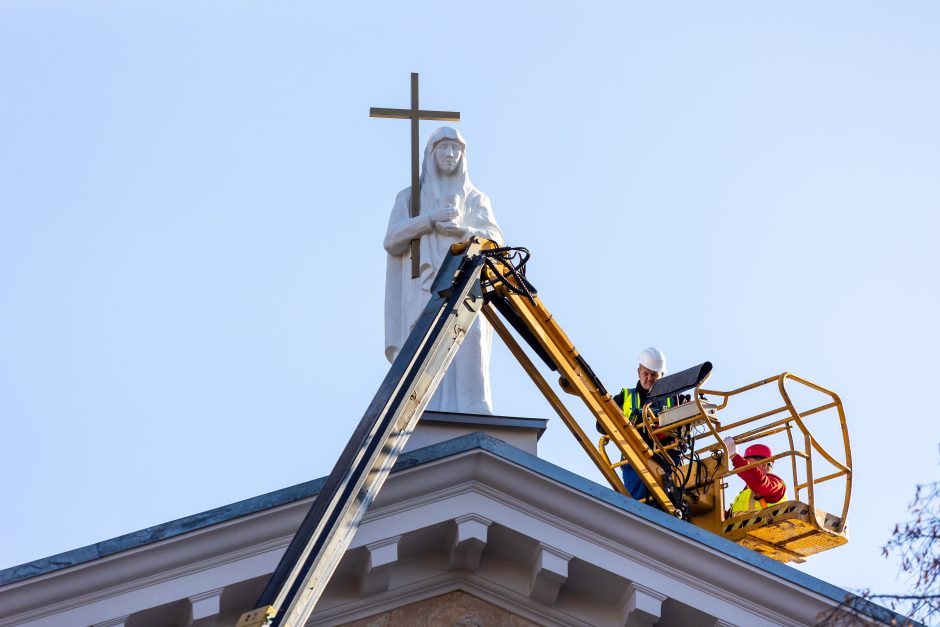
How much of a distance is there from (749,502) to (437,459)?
19.1 feet

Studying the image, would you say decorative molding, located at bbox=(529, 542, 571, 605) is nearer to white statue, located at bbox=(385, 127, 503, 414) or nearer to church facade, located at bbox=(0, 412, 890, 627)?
church facade, located at bbox=(0, 412, 890, 627)

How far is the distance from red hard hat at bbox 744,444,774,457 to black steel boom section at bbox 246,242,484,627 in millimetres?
5016

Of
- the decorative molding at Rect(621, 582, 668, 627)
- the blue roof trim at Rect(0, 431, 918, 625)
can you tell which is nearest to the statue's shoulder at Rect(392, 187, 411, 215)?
the blue roof trim at Rect(0, 431, 918, 625)

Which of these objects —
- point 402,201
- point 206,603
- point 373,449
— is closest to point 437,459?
point 373,449

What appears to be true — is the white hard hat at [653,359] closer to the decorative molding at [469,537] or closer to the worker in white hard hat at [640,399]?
the worker in white hard hat at [640,399]

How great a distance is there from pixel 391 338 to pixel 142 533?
5071 mm

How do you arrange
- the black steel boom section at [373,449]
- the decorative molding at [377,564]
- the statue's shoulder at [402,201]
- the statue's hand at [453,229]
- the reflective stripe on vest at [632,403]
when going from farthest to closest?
the reflective stripe on vest at [632,403]
the statue's shoulder at [402,201]
the statue's hand at [453,229]
the decorative molding at [377,564]
the black steel boom section at [373,449]

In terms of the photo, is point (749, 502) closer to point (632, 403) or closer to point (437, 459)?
point (632, 403)

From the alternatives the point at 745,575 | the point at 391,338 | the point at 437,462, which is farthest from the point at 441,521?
the point at 391,338

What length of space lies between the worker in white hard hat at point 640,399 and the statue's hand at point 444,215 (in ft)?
8.03

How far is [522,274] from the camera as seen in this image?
51.9ft

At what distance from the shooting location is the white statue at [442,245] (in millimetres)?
17312

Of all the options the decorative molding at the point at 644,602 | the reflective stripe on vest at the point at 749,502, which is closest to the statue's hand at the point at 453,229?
the reflective stripe on vest at the point at 749,502

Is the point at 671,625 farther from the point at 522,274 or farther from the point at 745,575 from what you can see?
the point at 522,274
